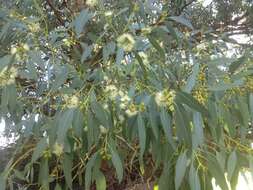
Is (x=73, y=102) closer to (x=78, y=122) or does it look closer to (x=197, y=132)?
(x=78, y=122)

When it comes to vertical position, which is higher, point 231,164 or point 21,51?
point 21,51

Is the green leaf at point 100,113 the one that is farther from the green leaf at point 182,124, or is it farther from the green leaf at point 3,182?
the green leaf at point 3,182

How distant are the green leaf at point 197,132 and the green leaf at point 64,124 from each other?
0.30 metres

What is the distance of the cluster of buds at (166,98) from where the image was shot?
1.18 metres

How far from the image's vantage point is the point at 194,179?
1228mm

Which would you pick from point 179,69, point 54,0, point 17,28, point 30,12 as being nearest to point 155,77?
point 179,69

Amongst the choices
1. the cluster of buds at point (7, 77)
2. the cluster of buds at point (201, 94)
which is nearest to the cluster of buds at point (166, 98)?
the cluster of buds at point (201, 94)

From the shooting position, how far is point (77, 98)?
1333mm

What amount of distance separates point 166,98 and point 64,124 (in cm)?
26

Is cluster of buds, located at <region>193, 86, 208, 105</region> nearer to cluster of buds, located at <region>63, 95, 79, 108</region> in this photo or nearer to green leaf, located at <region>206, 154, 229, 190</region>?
green leaf, located at <region>206, 154, 229, 190</region>

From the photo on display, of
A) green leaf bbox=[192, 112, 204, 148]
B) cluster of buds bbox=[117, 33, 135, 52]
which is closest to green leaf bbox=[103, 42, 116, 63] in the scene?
cluster of buds bbox=[117, 33, 135, 52]

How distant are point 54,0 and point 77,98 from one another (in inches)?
68.2

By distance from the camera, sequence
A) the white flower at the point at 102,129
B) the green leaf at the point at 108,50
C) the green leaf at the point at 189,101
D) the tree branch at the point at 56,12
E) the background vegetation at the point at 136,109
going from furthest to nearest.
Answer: the tree branch at the point at 56,12
the green leaf at the point at 108,50
the white flower at the point at 102,129
the background vegetation at the point at 136,109
the green leaf at the point at 189,101

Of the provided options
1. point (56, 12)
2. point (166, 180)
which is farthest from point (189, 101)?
point (56, 12)
